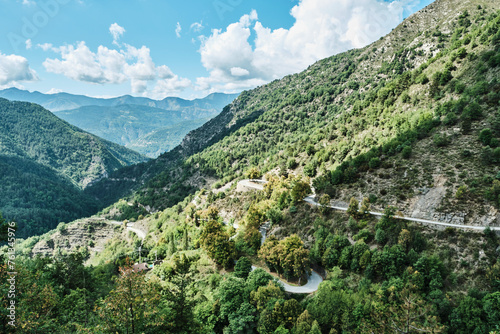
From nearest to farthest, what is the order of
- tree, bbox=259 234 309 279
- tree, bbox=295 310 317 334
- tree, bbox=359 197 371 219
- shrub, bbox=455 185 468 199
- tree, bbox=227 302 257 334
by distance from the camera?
tree, bbox=295 310 317 334 → tree, bbox=227 302 257 334 → shrub, bbox=455 185 468 199 → tree, bbox=259 234 309 279 → tree, bbox=359 197 371 219

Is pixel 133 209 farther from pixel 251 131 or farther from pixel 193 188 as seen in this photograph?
pixel 251 131

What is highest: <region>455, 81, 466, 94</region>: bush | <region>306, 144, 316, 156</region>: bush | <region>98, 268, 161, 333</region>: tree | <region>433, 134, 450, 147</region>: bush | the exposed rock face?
<region>455, 81, 466, 94</region>: bush

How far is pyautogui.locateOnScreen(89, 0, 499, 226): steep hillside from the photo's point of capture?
4597 cm

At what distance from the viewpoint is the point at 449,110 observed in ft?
171

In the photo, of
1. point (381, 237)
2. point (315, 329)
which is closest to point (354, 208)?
point (381, 237)

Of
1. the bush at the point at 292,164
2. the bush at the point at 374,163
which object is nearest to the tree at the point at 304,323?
the bush at the point at 374,163

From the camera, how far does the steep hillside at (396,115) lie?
45969mm

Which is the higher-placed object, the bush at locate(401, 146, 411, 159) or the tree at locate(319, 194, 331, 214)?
the bush at locate(401, 146, 411, 159)

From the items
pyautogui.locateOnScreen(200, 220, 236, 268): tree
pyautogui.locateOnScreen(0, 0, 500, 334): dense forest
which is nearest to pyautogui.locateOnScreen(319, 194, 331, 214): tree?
pyautogui.locateOnScreen(0, 0, 500, 334): dense forest

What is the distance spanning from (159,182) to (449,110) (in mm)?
150738

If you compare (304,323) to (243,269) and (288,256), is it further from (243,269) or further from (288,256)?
(243,269)

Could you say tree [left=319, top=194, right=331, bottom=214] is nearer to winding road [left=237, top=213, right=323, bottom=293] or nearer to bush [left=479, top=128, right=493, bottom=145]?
winding road [left=237, top=213, right=323, bottom=293]

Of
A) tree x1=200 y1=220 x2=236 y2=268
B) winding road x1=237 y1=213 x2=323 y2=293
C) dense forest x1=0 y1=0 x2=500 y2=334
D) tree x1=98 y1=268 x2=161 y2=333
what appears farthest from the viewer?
tree x1=200 y1=220 x2=236 y2=268

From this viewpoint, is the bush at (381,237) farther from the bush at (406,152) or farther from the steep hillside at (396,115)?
the bush at (406,152)
